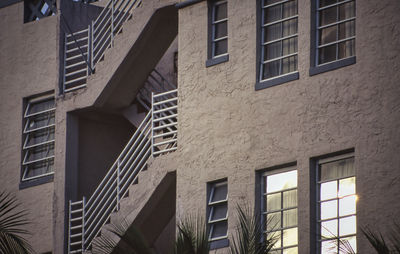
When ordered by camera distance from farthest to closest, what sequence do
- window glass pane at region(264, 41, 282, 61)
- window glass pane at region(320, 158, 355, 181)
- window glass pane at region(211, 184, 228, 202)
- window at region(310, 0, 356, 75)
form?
window glass pane at region(211, 184, 228, 202) < window glass pane at region(264, 41, 282, 61) < window at region(310, 0, 356, 75) < window glass pane at region(320, 158, 355, 181)

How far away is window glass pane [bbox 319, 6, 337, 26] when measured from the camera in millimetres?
30047

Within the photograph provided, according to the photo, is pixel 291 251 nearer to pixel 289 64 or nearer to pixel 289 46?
pixel 289 64

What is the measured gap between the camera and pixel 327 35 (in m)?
30.1

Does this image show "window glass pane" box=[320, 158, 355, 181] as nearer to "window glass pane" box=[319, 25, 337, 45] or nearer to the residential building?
the residential building

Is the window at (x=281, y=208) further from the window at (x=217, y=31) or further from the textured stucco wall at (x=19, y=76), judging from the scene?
the textured stucco wall at (x=19, y=76)

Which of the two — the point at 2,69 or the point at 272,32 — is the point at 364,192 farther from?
the point at 2,69

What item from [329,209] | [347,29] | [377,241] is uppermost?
[347,29]

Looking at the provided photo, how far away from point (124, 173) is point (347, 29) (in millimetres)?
8302

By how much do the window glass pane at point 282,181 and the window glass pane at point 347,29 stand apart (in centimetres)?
277

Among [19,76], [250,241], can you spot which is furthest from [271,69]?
[19,76]

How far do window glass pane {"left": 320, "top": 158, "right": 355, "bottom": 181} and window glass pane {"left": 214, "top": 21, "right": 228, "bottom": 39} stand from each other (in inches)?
165

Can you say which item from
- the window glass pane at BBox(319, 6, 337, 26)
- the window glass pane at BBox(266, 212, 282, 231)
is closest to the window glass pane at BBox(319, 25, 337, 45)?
the window glass pane at BBox(319, 6, 337, 26)

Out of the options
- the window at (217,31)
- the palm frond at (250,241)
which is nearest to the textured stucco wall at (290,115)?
the window at (217,31)

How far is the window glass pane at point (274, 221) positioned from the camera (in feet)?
98.0
